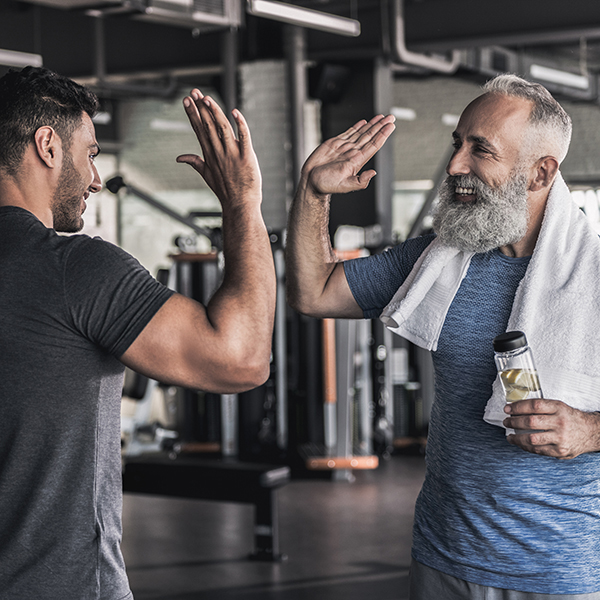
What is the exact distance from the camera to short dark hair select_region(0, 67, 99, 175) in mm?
1367

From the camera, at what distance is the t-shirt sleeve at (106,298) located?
1.25m

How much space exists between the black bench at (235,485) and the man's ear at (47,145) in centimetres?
306

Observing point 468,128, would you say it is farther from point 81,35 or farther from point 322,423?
point 81,35

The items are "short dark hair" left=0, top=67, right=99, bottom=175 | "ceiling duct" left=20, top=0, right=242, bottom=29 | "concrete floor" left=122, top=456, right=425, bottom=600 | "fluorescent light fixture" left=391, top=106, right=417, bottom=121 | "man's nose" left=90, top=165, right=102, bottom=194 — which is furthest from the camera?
"fluorescent light fixture" left=391, top=106, right=417, bottom=121

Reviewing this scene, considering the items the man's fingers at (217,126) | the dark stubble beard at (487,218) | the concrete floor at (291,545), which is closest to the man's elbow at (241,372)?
the man's fingers at (217,126)

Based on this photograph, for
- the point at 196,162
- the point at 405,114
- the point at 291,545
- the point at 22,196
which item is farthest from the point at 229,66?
the point at 22,196

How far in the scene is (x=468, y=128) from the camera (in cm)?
175

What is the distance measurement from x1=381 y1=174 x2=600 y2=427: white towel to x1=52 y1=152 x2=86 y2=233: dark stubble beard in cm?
73

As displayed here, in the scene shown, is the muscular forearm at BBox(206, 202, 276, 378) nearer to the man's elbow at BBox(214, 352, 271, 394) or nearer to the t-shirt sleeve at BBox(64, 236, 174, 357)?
the man's elbow at BBox(214, 352, 271, 394)

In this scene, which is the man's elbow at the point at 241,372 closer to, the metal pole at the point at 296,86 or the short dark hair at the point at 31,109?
the short dark hair at the point at 31,109

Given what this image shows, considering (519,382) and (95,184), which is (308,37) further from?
(519,382)

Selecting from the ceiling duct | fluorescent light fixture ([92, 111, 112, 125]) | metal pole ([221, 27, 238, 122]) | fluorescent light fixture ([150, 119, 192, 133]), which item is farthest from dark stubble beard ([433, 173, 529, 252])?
fluorescent light fixture ([150, 119, 192, 133])

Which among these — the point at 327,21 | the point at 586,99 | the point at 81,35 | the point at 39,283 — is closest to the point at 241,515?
the point at 327,21

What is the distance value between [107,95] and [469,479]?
8358mm
